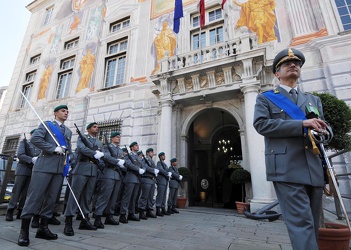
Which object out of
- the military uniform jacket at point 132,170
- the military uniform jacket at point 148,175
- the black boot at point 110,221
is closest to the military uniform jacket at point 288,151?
the black boot at point 110,221

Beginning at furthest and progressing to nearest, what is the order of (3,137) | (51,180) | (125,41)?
(3,137) → (125,41) → (51,180)

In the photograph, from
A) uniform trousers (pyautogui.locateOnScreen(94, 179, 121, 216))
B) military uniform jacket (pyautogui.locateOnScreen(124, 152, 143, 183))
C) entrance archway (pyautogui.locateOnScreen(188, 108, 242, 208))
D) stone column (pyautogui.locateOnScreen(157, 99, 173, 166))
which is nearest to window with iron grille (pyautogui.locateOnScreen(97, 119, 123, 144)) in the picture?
stone column (pyautogui.locateOnScreen(157, 99, 173, 166))

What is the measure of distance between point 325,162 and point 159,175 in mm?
5333

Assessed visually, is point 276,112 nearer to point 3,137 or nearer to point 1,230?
point 1,230

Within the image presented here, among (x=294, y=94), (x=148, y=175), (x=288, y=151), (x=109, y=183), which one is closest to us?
(x=288, y=151)

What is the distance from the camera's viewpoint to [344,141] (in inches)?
145

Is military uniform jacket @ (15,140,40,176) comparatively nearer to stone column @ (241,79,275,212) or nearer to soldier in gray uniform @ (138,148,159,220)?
soldier in gray uniform @ (138,148,159,220)

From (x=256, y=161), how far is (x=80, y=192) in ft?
16.9

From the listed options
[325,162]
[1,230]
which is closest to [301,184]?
[325,162]

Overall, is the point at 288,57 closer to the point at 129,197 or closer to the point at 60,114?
the point at 60,114

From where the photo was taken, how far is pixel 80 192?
153 inches

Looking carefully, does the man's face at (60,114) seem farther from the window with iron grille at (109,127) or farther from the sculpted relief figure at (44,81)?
the sculpted relief figure at (44,81)

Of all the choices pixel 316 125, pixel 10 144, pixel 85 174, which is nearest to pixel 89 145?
pixel 85 174

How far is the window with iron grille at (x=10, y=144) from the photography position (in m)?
13.7
